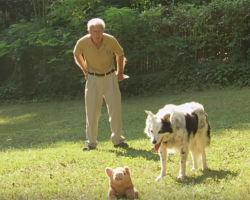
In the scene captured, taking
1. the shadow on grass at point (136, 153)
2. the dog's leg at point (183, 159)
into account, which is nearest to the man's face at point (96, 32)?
the shadow on grass at point (136, 153)

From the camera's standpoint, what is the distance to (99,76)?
7426 millimetres

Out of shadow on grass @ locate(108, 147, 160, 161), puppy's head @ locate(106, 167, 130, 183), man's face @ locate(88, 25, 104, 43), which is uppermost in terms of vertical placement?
man's face @ locate(88, 25, 104, 43)

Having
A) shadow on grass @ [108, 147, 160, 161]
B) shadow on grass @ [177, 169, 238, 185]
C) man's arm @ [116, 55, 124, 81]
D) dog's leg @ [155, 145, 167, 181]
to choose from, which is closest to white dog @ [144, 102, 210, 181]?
dog's leg @ [155, 145, 167, 181]

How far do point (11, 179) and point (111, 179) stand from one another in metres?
1.88

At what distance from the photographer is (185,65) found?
16859 millimetres

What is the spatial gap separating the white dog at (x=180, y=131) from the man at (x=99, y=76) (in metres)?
2.14

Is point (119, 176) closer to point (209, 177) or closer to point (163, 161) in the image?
point (163, 161)

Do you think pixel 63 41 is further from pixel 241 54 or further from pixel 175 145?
pixel 175 145

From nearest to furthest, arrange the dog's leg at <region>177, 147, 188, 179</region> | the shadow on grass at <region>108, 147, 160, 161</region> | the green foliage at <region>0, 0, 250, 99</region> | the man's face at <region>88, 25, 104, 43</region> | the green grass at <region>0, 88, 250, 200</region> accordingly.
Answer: the green grass at <region>0, 88, 250, 200</region>, the dog's leg at <region>177, 147, 188, 179</region>, the shadow on grass at <region>108, 147, 160, 161</region>, the man's face at <region>88, 25, 104, 43</region>, the green foliage at <region>0, 0, 250, 99</region>

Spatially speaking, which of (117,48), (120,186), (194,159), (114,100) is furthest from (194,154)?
(117,48)

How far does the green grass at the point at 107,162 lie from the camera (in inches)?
188

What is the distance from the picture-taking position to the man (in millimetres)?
7281

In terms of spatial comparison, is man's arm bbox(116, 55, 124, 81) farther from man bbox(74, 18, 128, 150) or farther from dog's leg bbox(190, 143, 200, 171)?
dog's leg bbox(190, 143, 200, 171)

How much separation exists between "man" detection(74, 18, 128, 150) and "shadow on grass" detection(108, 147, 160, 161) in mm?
360
